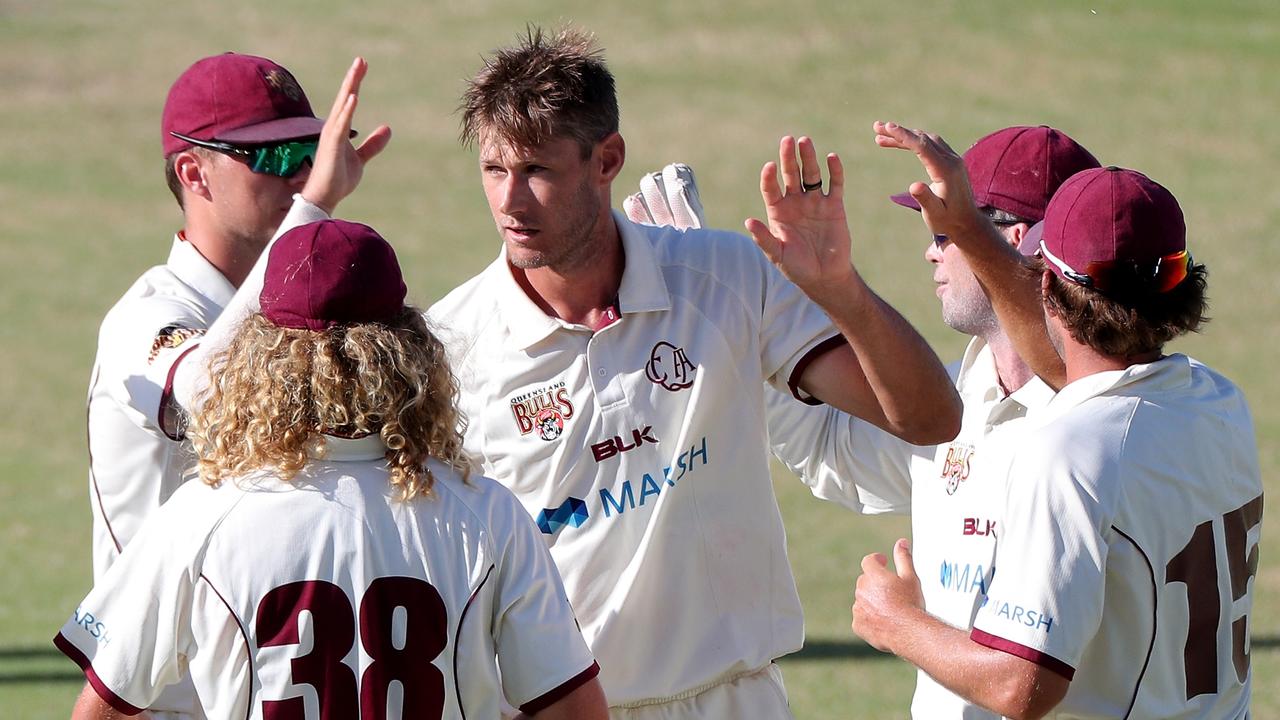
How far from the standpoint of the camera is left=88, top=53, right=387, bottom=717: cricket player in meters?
4.34

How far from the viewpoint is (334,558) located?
3258 mm

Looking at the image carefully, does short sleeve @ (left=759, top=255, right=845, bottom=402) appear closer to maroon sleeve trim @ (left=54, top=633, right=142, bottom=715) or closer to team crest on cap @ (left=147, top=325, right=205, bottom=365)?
team crest on cap @ (left=147, top=325, right=205, bottom=365)

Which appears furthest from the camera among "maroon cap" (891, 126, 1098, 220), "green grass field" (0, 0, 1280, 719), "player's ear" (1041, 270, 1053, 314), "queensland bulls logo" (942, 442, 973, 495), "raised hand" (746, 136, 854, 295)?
"green grass field" (0, 0, 1280, 719)

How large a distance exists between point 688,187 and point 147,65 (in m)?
23.8

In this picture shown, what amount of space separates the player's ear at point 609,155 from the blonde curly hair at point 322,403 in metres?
0.99

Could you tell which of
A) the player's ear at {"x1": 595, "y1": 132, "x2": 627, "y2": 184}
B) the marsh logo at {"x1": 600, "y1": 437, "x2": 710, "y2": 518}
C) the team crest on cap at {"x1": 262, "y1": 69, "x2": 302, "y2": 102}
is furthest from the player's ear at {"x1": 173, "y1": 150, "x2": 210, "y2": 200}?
the marsh logo at {"x1": 600, "y1": 437, "x2": 710, "y2": 518}

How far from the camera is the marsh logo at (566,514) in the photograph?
4172mm

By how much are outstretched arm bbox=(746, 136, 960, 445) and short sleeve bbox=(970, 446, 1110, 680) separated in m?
0.55

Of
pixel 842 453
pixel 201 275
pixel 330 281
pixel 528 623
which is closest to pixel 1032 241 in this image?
pixel 842 453

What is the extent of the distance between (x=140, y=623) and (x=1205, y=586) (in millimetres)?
2106

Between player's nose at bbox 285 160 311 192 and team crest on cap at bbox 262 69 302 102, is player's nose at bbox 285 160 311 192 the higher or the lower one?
the lower one

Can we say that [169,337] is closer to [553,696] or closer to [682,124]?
[553,696]

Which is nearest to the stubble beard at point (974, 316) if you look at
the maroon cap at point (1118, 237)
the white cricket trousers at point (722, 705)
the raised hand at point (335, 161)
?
the maroon cap at point (1118, 237)

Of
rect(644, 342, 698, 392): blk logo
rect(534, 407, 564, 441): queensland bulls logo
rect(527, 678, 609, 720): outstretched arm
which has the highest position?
rect(644, 342, 698, 392): blk logo
